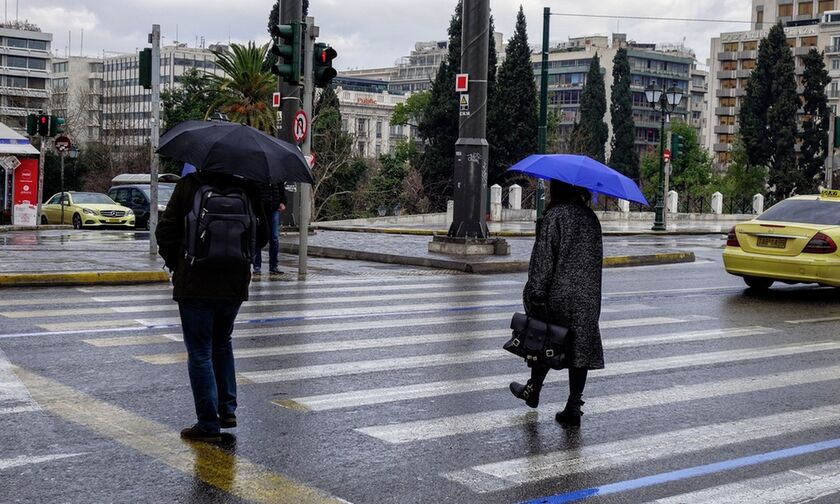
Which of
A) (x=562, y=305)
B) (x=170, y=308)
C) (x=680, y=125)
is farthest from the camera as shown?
(x=680, y=125)

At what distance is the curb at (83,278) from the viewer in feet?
49.4

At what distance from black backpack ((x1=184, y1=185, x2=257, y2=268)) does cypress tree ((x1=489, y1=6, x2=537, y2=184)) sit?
64906 millimetres

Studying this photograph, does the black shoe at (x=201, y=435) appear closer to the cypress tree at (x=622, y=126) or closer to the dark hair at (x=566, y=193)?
the dark hair at (x=566, y=193)

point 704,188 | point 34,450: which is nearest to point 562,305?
point 34,450

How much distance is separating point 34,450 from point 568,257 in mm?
3421

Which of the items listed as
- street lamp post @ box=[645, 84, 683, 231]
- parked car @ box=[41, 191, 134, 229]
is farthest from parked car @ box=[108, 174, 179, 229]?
street lamp post @ box=[645, 84, 683, 231]

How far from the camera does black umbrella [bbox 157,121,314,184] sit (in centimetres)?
652

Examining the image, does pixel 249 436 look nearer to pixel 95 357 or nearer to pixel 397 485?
pixel 397 485

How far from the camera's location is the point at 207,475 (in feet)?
19.5

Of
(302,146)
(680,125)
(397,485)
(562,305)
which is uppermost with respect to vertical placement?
(680,125)

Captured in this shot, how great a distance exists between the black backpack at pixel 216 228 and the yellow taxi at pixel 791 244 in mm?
11026

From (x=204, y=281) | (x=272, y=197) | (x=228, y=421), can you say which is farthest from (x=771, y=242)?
(x=204, y=281)

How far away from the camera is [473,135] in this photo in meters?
21.2

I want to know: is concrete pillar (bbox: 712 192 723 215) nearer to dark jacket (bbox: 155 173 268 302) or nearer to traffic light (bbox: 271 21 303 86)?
traffic light (bbox: 271 21 303 86)
